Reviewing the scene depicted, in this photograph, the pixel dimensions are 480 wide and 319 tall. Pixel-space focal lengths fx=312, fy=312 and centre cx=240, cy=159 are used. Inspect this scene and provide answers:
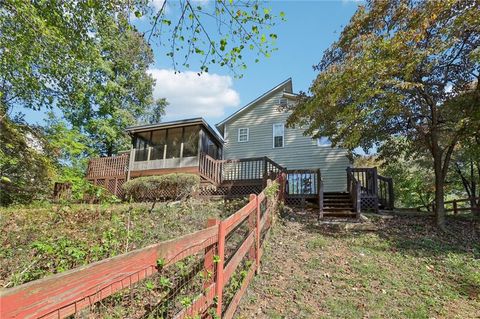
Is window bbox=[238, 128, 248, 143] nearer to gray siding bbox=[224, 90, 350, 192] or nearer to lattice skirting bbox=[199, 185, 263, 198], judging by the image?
gray siding bbox=[224, 90, 350, 192]

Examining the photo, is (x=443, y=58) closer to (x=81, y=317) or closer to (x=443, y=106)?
(x=443, y=106)

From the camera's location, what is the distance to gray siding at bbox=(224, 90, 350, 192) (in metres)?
16.1

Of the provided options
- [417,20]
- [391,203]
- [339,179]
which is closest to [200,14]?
[417,20]

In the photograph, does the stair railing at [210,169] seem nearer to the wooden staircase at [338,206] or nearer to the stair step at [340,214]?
the wooden staircase at [338,206]

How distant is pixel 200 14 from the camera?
4098mm

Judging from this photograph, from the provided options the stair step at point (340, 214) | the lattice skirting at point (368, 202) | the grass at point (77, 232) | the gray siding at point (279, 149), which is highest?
the gray siding at point (279, 149)

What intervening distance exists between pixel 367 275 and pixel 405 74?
212 inches

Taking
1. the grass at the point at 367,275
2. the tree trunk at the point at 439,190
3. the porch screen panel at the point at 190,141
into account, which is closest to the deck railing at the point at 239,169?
the porch screen panel at the point at 190,141

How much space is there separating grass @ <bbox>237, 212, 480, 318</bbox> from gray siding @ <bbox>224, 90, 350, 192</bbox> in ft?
22.9

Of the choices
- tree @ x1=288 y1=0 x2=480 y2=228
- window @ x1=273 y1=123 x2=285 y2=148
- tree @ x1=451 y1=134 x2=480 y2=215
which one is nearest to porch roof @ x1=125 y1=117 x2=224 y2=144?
window @ x1=273 y1=123 x2=285 y2=148

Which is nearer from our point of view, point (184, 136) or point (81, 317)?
point (81, 317)

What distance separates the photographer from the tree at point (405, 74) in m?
8.12

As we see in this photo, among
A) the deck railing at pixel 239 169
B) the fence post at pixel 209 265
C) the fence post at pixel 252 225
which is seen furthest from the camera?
the deck railing at pixel 239 169

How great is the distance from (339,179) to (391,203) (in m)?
3.13
